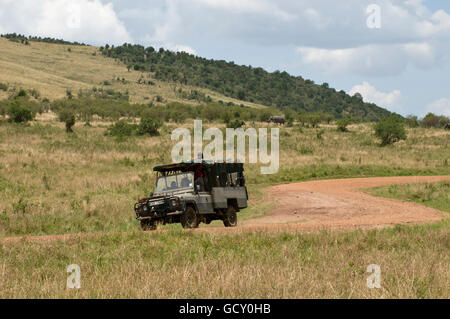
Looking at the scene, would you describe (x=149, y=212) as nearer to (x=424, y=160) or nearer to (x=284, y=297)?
(x=284, y=297)

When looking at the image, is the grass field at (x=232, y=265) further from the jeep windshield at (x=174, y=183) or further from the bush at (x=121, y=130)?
the bush at (x=121, y=130)

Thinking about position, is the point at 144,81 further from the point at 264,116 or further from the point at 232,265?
the point at 232,265

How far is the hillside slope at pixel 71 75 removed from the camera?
389 ft

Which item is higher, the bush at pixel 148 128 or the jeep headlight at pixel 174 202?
the bush at pixel 148 128

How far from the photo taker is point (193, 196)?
1569cm

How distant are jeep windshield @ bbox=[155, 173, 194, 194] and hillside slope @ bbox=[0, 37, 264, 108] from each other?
286 ft

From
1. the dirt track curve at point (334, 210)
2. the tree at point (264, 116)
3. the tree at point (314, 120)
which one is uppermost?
the tree at point (264, 116)

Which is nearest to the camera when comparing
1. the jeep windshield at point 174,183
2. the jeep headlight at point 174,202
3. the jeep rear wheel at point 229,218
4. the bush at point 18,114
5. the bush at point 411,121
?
the jeep headlight at point 174,202

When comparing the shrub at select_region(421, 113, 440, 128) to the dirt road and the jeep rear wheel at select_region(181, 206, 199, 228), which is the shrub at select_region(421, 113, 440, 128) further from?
the jeep rear wheel at select_region(181, 206, 199, 228)

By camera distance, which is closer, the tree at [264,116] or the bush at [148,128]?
the bush at [148,128]

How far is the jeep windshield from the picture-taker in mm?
16109

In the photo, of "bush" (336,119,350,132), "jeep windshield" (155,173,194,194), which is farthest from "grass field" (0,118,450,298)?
"bush" (336,119,350,132)

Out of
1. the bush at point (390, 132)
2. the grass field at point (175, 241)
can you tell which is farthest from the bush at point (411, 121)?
the grass field at point (175, 241)
